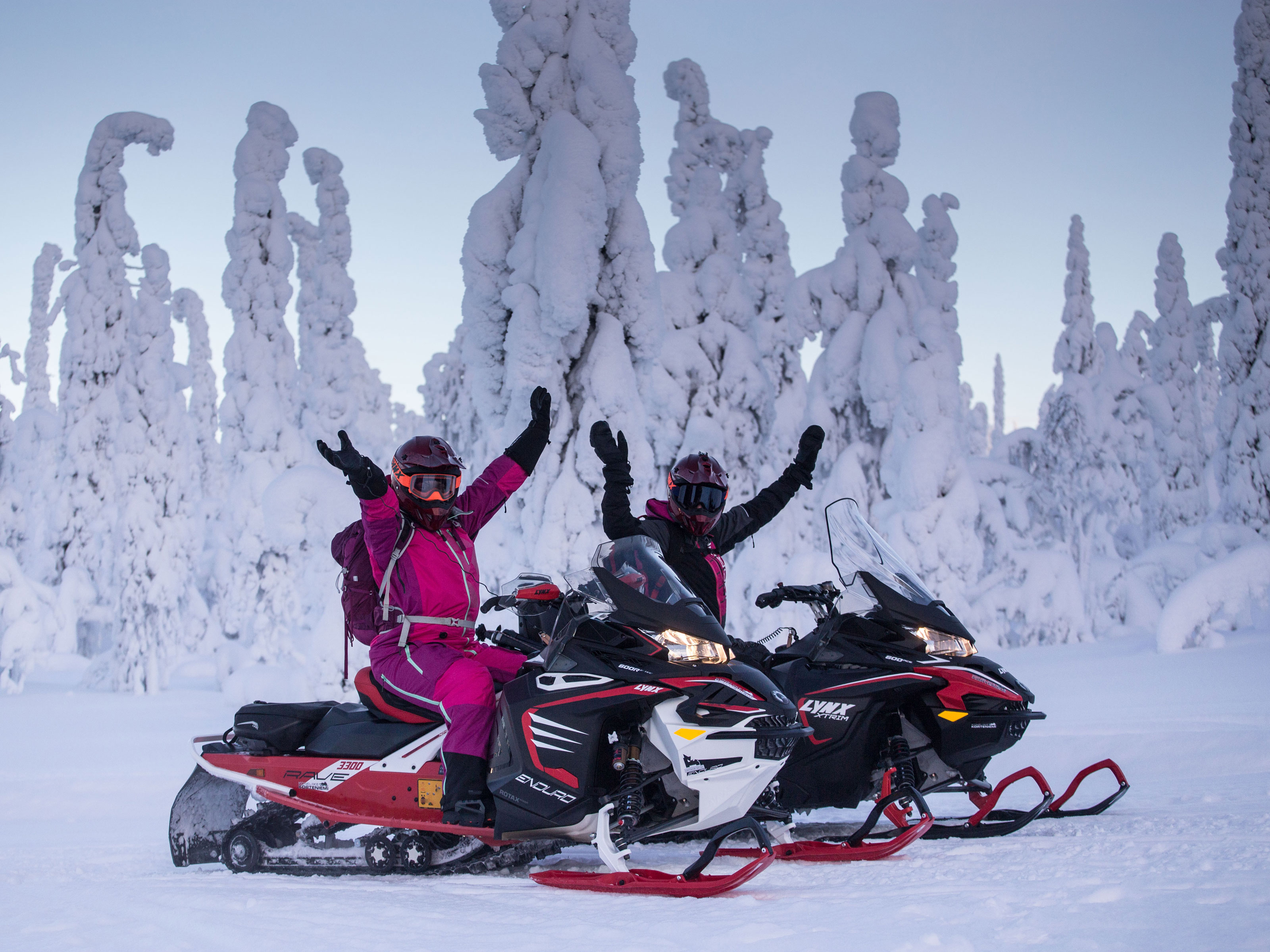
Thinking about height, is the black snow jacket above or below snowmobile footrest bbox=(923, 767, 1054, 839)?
above

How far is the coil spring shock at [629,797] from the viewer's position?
3359 mm

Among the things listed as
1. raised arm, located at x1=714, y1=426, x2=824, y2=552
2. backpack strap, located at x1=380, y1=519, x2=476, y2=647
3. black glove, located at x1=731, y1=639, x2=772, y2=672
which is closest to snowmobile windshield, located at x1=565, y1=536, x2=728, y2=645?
backpack strap, located at x1=380, y1=519, x2=476, y2=647

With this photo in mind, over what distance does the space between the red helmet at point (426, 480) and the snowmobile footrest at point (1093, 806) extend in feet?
10.2

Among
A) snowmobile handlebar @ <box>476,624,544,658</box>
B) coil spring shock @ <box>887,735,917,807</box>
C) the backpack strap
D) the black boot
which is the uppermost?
the backpack strap

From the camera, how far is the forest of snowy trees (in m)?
11.2

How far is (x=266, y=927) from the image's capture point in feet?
9.45

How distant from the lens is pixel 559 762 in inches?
138

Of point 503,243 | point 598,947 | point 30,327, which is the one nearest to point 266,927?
point 598,947

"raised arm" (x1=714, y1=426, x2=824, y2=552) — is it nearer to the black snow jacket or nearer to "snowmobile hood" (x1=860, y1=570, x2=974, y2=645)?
the black snow jacket

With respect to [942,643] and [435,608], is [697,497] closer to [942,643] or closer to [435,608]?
[942,643]

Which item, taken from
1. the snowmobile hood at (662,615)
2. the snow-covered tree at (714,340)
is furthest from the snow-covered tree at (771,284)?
the snowmobile hood at (662,615)

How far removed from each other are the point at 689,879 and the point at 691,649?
78 centimetres

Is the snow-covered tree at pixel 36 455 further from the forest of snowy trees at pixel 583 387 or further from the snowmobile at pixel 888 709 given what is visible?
the snowmobile at pixel 888 709

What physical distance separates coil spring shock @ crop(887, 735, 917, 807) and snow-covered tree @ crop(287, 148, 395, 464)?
1588 cm
